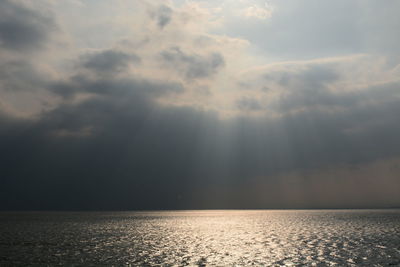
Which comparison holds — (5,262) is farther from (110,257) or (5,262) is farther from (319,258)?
(319,258)

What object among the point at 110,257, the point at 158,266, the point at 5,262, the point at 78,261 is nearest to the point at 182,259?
the point at 158,266

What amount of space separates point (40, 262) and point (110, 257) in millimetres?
10552

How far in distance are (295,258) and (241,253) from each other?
34.9 feet

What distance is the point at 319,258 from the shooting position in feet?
166

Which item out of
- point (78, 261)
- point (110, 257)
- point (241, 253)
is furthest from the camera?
point (241, 253)

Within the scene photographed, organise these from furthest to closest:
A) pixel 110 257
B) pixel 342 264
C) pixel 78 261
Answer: pixel 110 257, pixel 78 261, pixel 342 264

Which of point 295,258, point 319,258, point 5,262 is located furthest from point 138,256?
point 319,258

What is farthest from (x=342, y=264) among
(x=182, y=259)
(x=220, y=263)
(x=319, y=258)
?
(x=182, y=259)

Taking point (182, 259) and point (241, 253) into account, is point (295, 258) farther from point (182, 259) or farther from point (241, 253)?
point (182, 259)

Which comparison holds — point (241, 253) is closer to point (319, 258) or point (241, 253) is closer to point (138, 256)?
point (319, 258)

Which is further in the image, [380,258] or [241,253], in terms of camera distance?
[241,253]

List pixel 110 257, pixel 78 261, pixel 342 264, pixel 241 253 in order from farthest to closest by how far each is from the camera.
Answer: pixel 241 253 < pixel 110 257 < pixel 78 261 < pixel 342 264

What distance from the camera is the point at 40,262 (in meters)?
46.8

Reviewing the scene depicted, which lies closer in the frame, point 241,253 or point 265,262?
point 265,262
